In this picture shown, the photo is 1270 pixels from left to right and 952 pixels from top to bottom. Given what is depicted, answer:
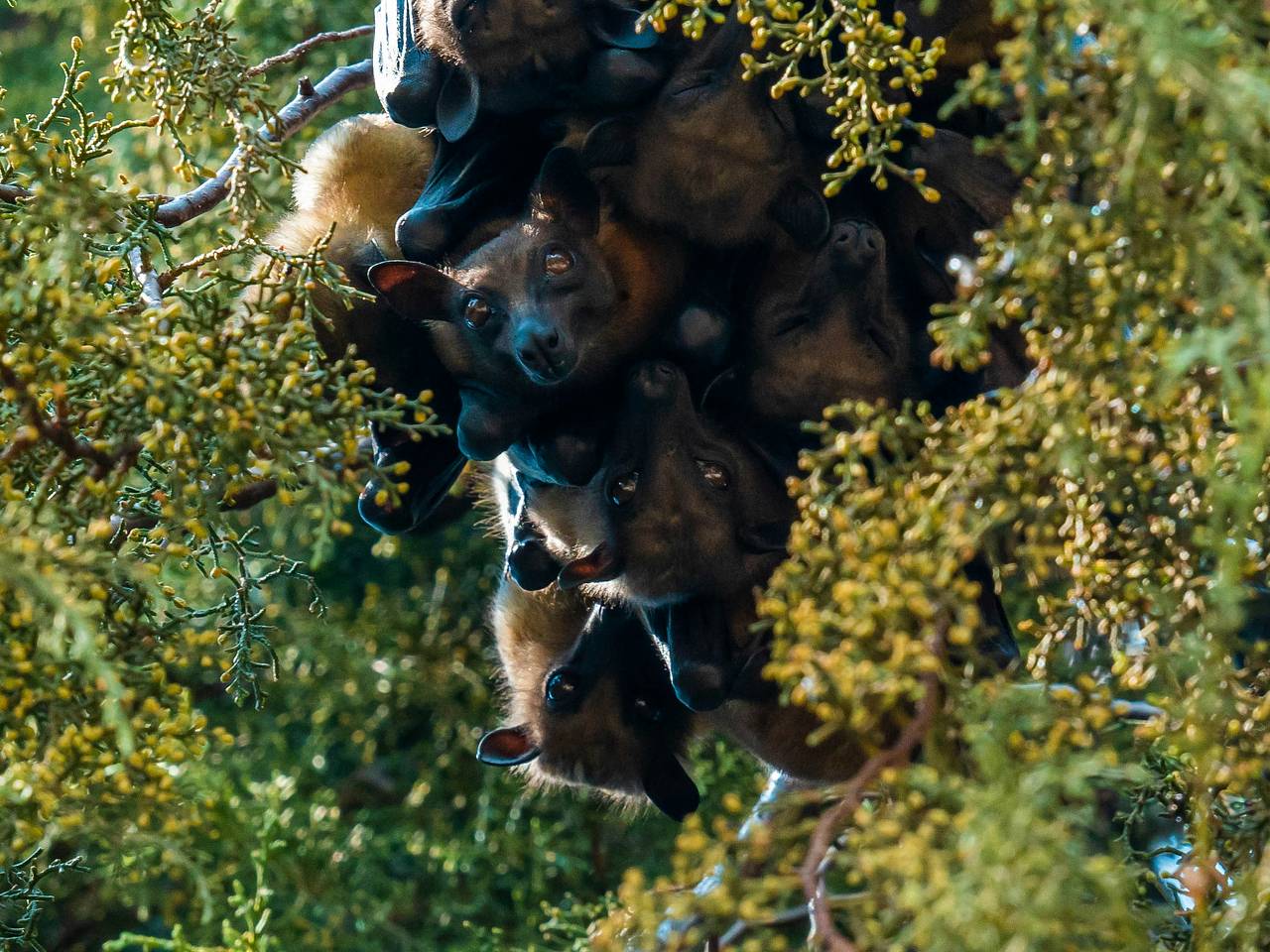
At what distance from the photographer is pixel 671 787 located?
123 cm

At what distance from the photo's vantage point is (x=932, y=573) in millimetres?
691

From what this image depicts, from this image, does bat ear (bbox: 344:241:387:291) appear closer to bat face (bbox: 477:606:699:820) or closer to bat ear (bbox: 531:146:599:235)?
bat ear (bbox: 531:146:599:235)

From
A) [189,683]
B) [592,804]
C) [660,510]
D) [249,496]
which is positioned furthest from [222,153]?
[660,510]

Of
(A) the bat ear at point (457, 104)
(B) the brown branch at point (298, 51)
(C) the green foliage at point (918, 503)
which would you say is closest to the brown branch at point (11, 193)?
(C) the green foliage at point (918, 503)

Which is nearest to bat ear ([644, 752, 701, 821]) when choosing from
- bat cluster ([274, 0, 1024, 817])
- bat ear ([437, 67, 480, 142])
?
bat cluster ([274, 0, 1024, 817])

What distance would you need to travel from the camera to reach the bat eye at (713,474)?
1073 millimetres

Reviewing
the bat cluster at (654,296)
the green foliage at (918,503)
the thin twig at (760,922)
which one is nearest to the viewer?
the green foliage at (918,503)

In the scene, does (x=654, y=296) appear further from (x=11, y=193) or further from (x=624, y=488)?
(x=11, y=193)

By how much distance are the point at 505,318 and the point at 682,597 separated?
0.25 m

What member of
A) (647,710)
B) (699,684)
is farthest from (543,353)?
(647,710)

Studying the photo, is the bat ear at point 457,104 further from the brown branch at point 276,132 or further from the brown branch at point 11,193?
the brown branch at point 11,193

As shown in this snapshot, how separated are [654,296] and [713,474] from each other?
144 mm

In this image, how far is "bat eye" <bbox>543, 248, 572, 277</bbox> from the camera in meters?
1.06

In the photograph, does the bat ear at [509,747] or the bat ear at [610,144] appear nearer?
the bat ear at [610,144]
